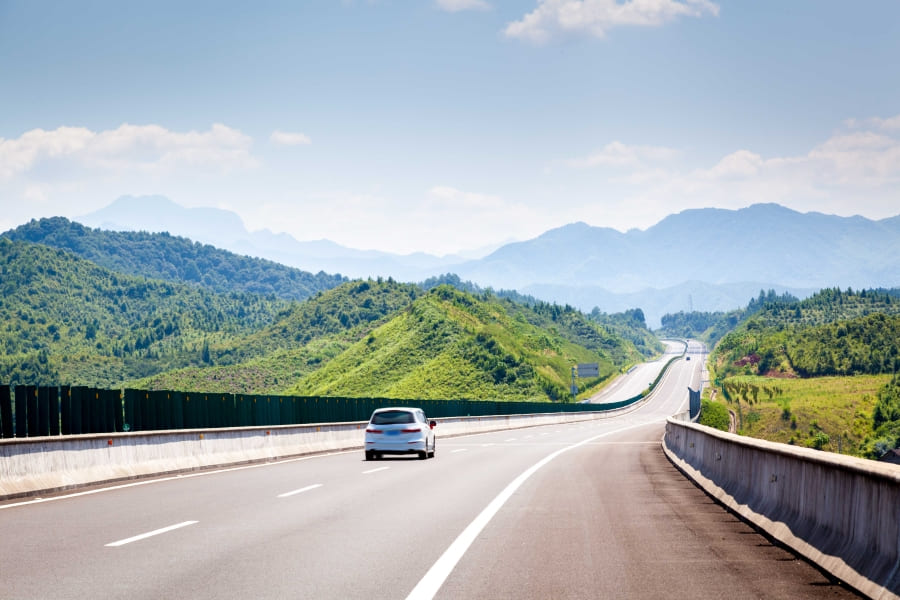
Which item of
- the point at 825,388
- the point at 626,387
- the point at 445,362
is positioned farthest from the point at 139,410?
the point at 626,387

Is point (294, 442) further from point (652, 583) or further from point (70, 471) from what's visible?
point (652, 583)

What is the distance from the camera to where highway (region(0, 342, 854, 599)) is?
8.68 metres

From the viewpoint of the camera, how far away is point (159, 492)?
17703mm

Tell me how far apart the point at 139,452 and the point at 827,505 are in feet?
50.7

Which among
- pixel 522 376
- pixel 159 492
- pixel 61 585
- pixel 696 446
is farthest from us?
pixel 522 376

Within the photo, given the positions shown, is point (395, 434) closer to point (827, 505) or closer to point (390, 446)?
point (390, 446)

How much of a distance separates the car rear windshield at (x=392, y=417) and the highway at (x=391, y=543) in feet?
26.4

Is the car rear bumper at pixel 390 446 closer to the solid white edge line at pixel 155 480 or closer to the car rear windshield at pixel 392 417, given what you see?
the car rear windshield at pixel 392 417

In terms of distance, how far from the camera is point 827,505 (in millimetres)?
9273

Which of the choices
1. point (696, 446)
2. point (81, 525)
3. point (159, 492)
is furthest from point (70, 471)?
point (696, 446)

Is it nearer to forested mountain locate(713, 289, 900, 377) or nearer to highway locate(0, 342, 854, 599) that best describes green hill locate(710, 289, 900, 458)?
forested mountain locate(713, 289, 900, 377)

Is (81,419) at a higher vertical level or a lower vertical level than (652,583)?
higher

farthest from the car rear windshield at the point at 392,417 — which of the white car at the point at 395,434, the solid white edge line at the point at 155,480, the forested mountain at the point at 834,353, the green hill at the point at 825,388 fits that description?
the forested mountain at the point at 834,353

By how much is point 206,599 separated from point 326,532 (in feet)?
13.7
